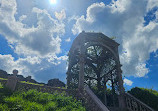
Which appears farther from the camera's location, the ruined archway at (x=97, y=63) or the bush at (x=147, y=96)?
the ruined archway at (x=97, y=63)

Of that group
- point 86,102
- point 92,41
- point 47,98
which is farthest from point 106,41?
point 47,98

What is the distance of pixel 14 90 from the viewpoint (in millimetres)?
6715

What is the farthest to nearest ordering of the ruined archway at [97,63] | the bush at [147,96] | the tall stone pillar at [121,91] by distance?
the ruined archway at [97,63], the tall stone pillar at [121,91], the bush at [147,96]

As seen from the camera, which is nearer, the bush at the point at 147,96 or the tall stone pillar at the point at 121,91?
the bush at the point at 147,96

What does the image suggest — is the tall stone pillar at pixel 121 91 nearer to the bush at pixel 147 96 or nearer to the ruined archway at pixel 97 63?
the ruined archway at pixel 97 63

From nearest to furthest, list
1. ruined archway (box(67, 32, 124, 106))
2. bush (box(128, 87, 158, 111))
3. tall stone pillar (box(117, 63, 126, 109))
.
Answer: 1. bush (box(128, 87, 158, 111))
2. tall stone pillar (box(117, 63, 126, 109))
3. ruined archway (box(67, 32, 124, 106))

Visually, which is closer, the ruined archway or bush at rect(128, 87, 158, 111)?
bush at rect(128, 87, 158, 111)

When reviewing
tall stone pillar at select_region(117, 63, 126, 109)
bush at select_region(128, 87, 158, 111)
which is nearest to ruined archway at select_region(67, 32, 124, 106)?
tall stone pillar at select_region(117, 63, 126, 109)

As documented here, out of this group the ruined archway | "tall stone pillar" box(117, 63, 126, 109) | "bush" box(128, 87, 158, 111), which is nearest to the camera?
"bush" box(128, 87, 158, 111)

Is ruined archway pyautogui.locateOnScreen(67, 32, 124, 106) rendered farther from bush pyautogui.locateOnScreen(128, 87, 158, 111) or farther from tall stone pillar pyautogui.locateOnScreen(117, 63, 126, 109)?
bush pyautogui.locateOnScreen(128, 87, 158, 111)

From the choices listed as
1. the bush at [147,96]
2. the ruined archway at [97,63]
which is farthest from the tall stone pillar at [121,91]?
the bush at [147,96]

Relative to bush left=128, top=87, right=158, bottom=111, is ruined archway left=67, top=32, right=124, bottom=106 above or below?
above

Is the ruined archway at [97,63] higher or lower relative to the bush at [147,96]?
higher

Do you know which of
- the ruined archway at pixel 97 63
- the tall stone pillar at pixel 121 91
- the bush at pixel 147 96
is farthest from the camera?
the ruined archway at pixel 97 63
